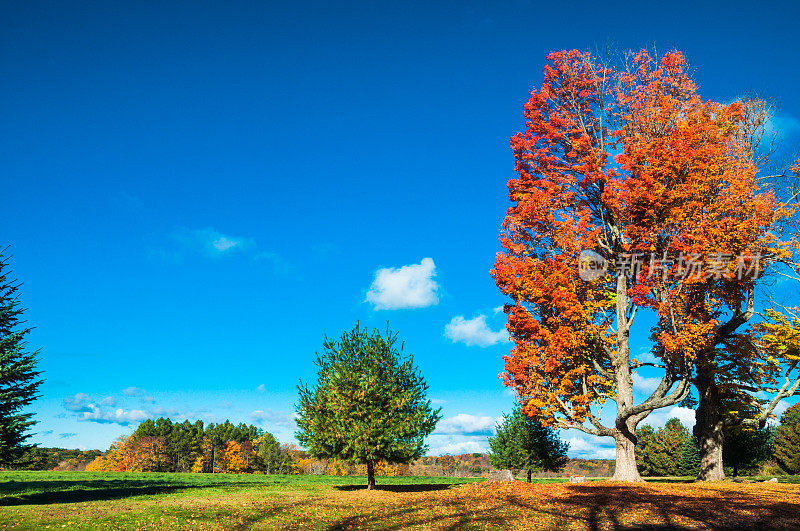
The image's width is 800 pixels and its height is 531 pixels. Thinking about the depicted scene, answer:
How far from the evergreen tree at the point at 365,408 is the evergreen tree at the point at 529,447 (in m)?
11.2

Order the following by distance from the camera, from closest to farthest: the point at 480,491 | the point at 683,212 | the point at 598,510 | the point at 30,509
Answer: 1. the point at 598,510
2. the point at 30,509
3. the point at 480,491
4. the point at 683,212

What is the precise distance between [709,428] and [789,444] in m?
55.5

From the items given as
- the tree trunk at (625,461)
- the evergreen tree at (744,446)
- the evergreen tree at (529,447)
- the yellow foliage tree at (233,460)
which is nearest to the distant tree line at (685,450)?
the evergreen tree at (744,446)

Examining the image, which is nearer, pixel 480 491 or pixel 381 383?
pixel 480 491

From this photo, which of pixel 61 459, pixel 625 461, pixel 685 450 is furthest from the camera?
pixel 61 459

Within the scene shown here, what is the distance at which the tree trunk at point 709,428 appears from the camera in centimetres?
2845

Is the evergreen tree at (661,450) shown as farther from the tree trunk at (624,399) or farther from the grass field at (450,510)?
the grass field at (450,510)

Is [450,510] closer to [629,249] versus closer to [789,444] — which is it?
[629,249]

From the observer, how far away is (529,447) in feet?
120

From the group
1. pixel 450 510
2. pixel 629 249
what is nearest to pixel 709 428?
pixel 629 249

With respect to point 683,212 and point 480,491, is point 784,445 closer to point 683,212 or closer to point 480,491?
point 683,212

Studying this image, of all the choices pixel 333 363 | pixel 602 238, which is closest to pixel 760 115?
pixel 602 238

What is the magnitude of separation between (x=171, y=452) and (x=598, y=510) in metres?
111

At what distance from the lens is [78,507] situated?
19.6 meters
